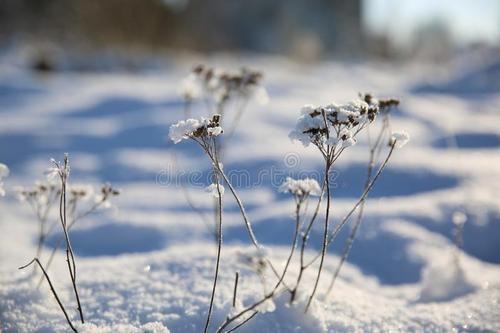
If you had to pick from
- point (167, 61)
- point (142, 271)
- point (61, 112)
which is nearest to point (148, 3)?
point (167, 61)

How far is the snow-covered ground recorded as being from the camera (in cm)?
195

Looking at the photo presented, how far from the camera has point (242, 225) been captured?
11.1 feet

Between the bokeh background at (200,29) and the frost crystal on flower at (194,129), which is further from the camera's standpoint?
the bokeh background at (200,29)

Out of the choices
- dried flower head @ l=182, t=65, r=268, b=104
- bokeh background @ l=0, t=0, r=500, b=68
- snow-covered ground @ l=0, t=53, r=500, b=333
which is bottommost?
snow-covered ground @ l=0, t=53, r=500, b=333

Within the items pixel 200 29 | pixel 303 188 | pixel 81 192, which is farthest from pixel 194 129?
pixel 200 29

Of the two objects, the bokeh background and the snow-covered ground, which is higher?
the bokeh background

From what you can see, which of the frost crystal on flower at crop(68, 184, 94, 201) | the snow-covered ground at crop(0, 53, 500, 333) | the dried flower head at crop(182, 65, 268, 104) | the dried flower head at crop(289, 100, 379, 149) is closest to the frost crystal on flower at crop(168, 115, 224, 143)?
the dried flower head at crop(289, 100, 379, 149)

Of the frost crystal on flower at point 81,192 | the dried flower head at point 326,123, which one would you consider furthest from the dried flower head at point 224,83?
the dried flower head at point 326,123

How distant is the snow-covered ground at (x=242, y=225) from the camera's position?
1947 millimetres

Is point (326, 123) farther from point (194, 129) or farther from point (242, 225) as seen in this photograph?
point (242, 225)

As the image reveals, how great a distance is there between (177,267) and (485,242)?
2.13 metres

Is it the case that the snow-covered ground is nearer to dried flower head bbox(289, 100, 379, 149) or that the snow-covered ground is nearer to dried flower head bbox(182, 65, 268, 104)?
dried flower head bbox(289, 100, 379, 149)

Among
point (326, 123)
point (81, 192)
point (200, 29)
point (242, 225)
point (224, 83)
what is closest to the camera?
point (326, 123)

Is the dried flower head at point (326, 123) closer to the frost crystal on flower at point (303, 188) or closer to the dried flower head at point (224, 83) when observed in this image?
the frost crystal on flower at point (303, 188)
